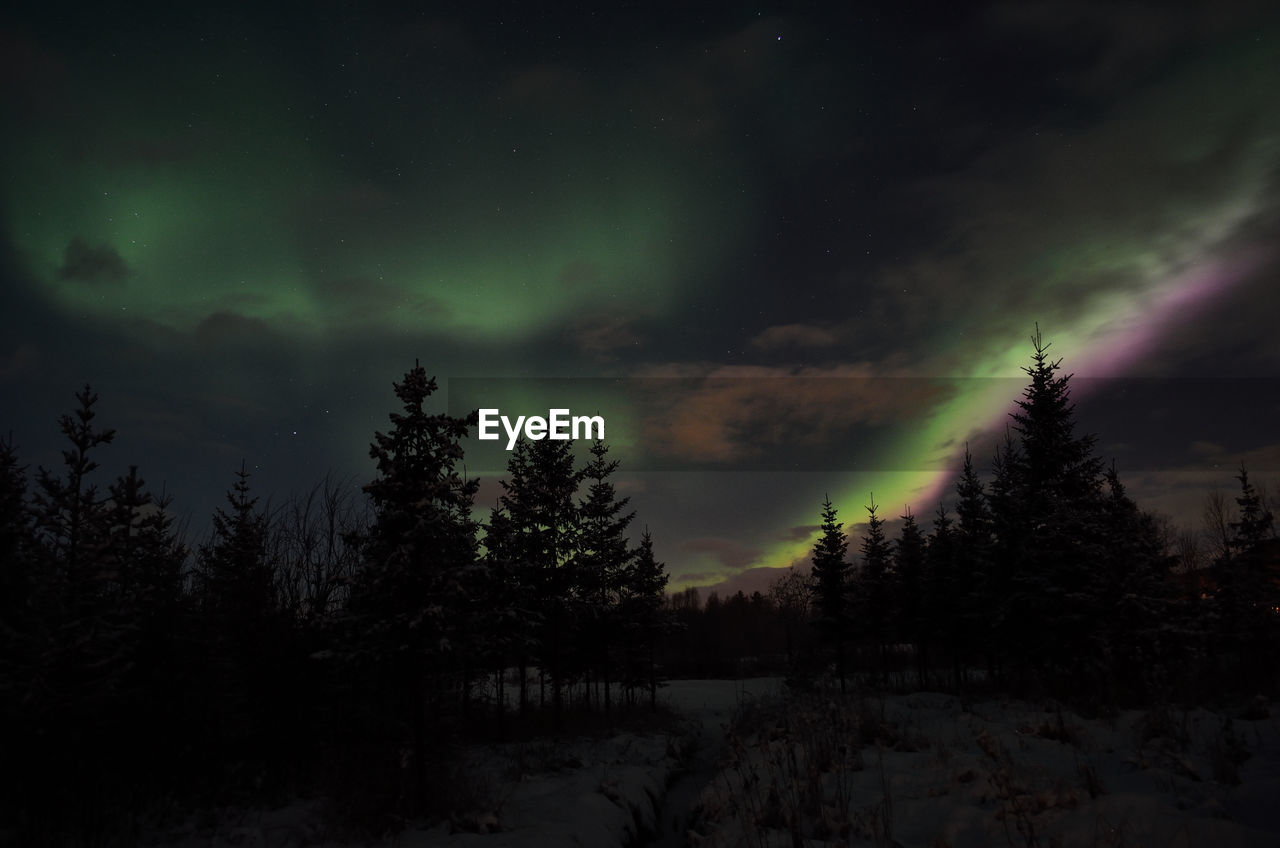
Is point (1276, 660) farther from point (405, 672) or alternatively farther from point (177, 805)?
point (177, 805)

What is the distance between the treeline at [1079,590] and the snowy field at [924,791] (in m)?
4.15

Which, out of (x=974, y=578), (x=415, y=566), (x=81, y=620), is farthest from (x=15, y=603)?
(x=974, y=578)

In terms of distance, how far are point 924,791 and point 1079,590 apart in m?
19.0

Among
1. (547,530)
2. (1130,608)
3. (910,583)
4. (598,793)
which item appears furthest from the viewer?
(910,583)

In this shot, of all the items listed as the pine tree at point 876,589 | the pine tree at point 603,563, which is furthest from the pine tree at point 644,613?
the pine tree at point 876,589

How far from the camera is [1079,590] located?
76.2ft

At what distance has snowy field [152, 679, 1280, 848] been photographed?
6.44 m

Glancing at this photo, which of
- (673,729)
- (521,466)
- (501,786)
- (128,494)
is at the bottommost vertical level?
(673,729)

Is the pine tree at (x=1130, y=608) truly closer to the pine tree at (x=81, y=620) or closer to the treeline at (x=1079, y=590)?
the treeline at (x=1079, y=590)

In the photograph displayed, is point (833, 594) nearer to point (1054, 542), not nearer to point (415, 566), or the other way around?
point (1054, 542)

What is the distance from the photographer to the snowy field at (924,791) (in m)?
6.44

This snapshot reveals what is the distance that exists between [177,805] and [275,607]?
595 cm

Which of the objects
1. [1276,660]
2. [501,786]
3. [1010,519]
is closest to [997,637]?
[1010,519]

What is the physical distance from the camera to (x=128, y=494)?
1938 cm
